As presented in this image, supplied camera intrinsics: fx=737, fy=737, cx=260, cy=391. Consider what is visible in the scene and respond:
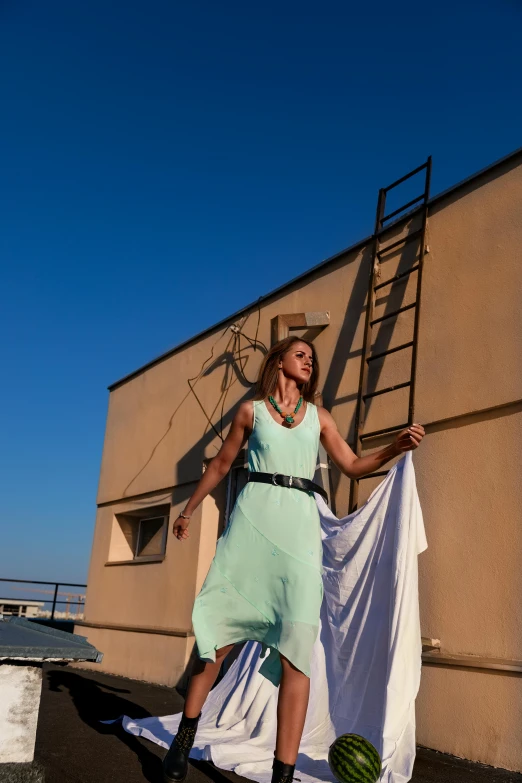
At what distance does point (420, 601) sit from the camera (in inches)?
187

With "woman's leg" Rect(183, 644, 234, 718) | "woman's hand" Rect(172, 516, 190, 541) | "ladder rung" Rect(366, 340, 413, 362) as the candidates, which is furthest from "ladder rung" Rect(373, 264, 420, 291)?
"woman's leg" Rect(183, 644, 234, 718)

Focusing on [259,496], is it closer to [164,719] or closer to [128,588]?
[164,719]

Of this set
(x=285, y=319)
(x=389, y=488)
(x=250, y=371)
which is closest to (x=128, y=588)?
(x=250, y=371)

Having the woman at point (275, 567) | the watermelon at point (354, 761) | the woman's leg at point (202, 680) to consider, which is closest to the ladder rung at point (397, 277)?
the woman at point (275, 567)


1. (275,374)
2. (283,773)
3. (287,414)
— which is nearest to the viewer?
(283,773)

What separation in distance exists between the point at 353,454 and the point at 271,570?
26.2 inches

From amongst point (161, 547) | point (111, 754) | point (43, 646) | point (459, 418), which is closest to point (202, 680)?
point (111, 754)

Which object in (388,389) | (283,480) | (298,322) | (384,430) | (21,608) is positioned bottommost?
(21,608)

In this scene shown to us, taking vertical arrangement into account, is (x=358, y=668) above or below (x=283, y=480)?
below

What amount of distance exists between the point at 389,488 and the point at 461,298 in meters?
1.58

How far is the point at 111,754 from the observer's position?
366cm

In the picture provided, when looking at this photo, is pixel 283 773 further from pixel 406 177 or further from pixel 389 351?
pixel 406 177

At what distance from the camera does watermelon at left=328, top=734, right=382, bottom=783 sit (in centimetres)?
288

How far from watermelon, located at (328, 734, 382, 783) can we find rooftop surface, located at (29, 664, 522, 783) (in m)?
0.64
